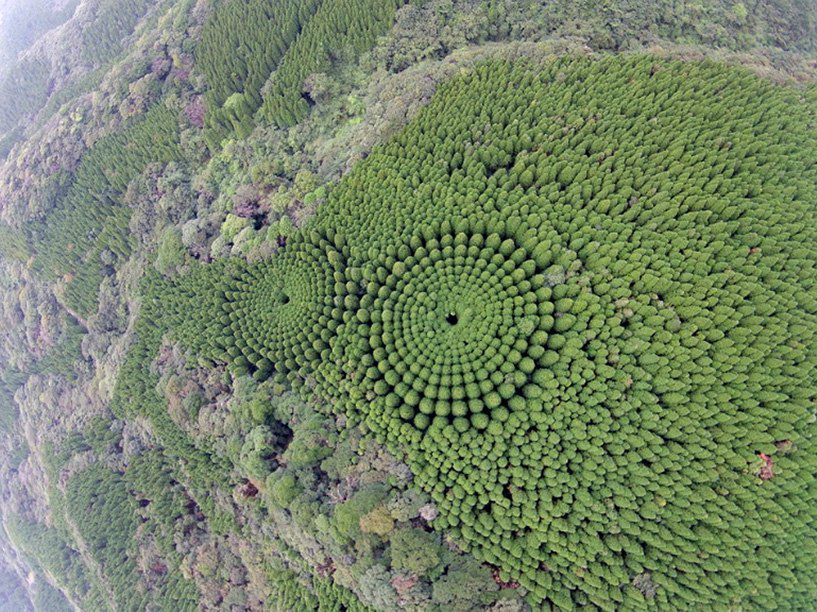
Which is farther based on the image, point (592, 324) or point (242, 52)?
point (242, 52)

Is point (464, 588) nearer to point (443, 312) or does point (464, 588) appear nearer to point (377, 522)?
point (377, 522)

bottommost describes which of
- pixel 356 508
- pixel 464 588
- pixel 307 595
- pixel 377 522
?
pixel 307 595

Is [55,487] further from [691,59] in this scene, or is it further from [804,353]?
[691,59]

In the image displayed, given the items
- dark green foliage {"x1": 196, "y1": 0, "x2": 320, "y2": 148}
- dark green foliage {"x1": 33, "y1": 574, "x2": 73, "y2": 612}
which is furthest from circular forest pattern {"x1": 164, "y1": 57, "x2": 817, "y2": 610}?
dark green foliage {"x1": 33, "y1": 574, "x2": 73, "y2": 612}

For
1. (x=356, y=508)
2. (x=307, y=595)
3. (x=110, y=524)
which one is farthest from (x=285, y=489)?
(x=110, y=524)

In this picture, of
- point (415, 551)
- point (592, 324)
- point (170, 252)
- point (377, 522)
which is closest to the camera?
point (415, 551)

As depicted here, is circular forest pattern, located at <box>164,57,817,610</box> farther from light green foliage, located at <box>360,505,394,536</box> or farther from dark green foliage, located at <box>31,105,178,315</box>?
dark green foliage, located at <box>31,105,178,315</box>

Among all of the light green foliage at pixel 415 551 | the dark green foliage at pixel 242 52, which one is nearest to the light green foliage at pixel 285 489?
the light green foliage at pixel 415 551
